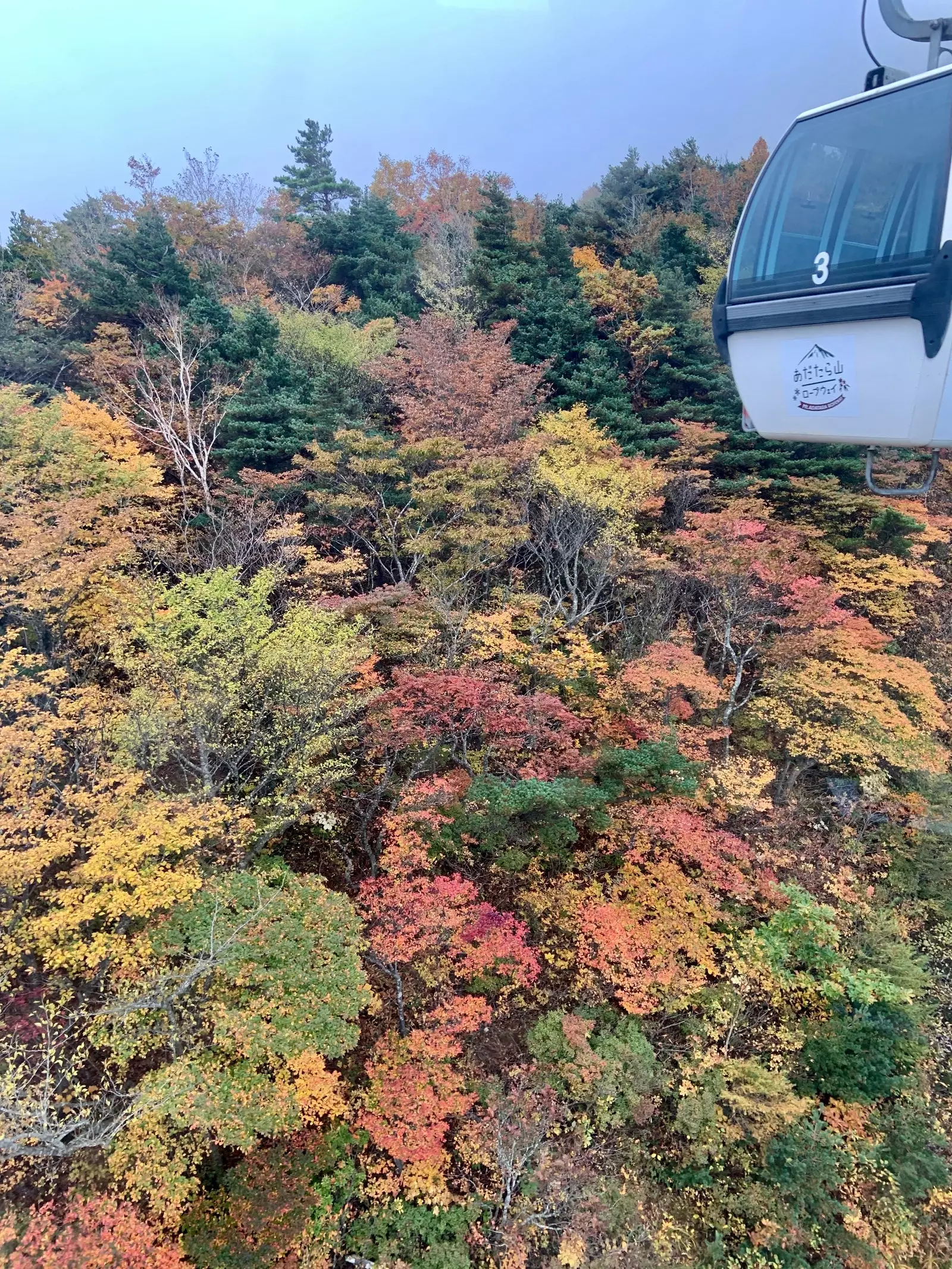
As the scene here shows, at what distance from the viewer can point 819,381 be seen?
446cm

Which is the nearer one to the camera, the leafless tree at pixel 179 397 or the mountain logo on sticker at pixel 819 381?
the mountain logo on sticker at pixel 819 381

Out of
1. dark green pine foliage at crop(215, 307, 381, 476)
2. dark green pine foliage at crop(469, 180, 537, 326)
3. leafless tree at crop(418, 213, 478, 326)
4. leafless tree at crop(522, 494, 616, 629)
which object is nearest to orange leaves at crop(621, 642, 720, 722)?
leafless tree at crop(522, 494, 616, 629)

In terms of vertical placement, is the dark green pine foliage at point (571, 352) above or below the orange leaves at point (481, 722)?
above

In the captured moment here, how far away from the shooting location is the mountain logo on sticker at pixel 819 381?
435 centimetres

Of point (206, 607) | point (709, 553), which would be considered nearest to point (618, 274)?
point (709, 553)

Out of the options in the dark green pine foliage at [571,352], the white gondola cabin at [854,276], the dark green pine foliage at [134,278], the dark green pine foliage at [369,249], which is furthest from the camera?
the dark green pine foliage at [369,249]

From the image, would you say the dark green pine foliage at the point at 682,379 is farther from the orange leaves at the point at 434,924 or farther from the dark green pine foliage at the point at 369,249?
the orange leaves at the point at 434,924

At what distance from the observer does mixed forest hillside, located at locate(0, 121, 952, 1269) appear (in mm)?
7859

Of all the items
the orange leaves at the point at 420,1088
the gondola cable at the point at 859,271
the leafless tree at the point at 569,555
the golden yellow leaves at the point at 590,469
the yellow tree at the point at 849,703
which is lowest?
the orange leaves at the point at 420,1088

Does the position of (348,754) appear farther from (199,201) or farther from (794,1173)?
(199,201)

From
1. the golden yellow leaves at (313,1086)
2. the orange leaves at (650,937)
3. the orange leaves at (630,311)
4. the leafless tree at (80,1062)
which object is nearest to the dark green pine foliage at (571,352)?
the orange leaves at (630,311)

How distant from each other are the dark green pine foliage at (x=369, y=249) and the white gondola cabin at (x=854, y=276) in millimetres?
21025

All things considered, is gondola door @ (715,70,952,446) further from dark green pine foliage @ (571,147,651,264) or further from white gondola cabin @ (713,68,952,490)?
dark green pine foliage @ (571,147,651,264)

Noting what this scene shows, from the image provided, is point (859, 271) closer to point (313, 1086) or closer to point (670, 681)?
point (670, 681)
